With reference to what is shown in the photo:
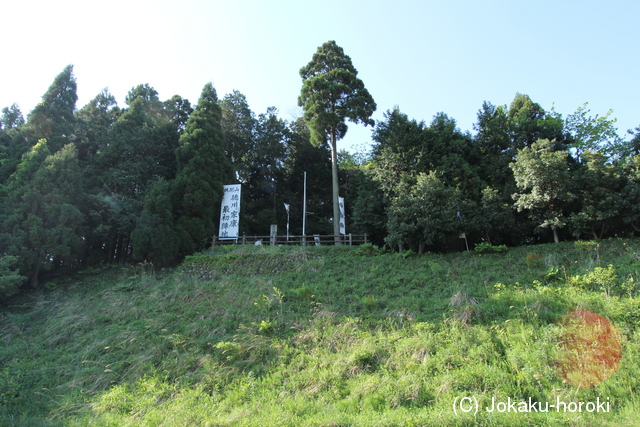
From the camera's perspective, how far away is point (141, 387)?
24.4 ft

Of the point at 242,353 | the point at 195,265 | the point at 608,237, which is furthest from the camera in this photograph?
the point at 195,265

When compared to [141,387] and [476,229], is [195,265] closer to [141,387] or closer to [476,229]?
[141,387]

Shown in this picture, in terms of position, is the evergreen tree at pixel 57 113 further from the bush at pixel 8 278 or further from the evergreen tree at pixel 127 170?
the bush at pixel 8 278

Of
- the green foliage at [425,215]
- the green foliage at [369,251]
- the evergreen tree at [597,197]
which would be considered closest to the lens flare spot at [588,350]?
the green foliage at [425,215]

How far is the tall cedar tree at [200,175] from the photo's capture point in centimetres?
1978

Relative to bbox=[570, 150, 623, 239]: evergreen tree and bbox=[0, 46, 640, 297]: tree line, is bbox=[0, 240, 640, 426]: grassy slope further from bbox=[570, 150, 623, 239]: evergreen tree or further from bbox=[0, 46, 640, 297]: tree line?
bbox=[0, 46, 640, 297]: tree line

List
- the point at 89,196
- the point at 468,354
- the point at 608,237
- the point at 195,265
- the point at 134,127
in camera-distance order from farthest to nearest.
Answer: the point at 134,127
the point at 89,196
the point at 195,265
the point at 608,237
the point at 468,354

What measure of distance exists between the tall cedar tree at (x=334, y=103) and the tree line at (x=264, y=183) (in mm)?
148

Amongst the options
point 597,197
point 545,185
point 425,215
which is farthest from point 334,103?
point 597,197

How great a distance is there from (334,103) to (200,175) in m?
10.3

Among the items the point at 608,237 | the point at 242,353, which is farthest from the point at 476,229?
the point at 242,353

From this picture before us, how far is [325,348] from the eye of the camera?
7.97 m

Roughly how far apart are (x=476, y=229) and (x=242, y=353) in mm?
12250

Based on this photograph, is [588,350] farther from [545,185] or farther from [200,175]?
[200,175]
